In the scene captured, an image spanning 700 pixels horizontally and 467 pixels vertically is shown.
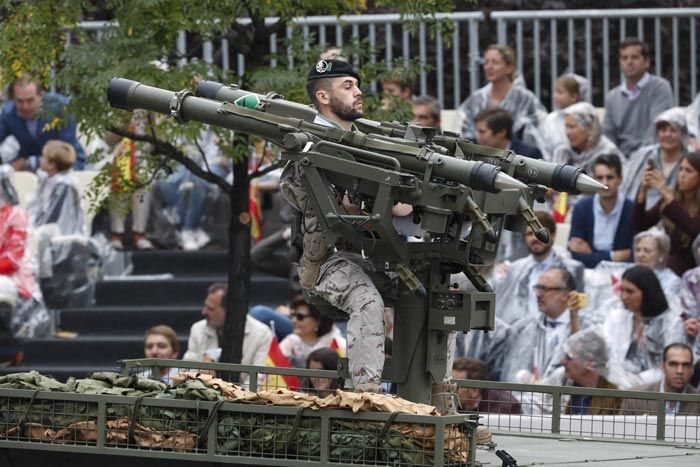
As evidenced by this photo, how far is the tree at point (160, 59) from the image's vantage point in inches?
518

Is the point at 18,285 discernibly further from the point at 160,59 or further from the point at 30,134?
the point at 160,59

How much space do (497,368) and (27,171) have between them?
17.4 feet

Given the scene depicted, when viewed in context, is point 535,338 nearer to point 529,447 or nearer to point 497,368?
point 497,368

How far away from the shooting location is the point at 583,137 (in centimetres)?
1552

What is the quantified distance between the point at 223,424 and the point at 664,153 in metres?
8.13

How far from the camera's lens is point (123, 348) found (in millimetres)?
15531

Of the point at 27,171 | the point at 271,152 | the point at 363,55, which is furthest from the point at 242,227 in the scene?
the point at 27,171

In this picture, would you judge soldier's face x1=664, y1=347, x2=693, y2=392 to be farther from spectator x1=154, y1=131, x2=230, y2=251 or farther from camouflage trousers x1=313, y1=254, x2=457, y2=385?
spectator x1=154, y1=131, x2=230, y2=251

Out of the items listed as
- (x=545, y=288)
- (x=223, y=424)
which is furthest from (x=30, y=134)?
(x=223, y=424)

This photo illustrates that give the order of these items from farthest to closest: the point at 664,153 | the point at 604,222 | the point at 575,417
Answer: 1. the point at 664,153
2. the point at 604,222
3. the point at 575,417

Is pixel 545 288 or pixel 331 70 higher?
pixel 331 70

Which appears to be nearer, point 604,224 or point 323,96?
point 323,96

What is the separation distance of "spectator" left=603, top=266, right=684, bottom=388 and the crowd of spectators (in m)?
0.01

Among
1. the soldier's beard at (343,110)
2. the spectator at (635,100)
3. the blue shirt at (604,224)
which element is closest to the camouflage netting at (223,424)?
the soldier's beard at (343,110)
